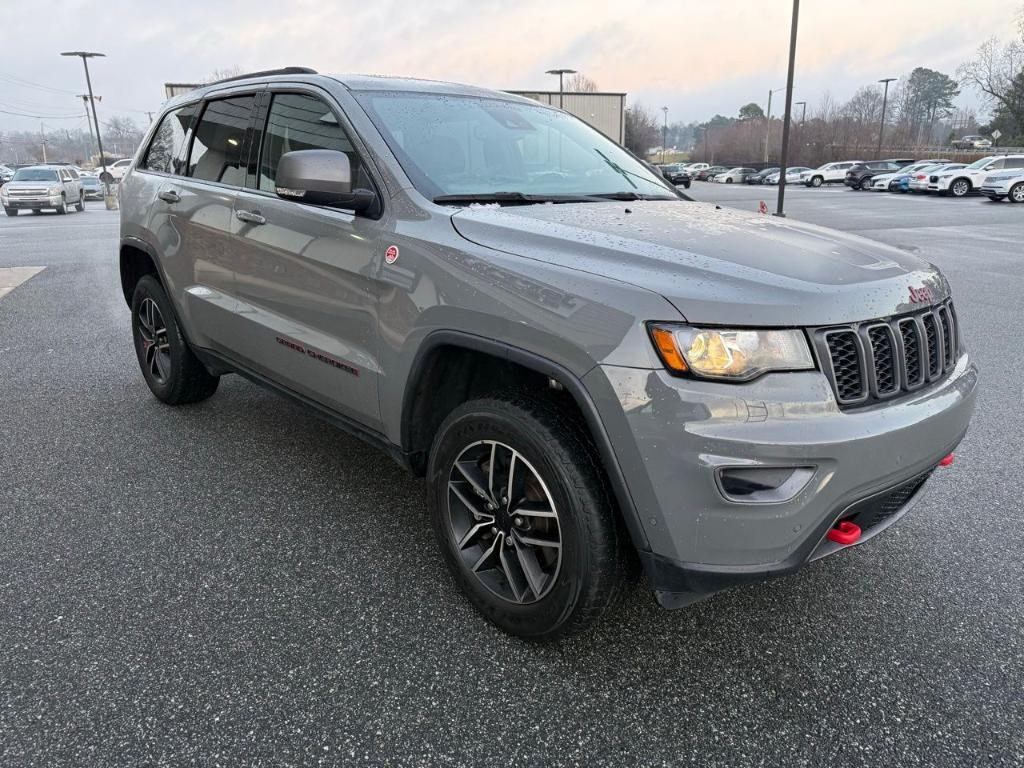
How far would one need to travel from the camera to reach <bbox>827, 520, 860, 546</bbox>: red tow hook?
2.10m

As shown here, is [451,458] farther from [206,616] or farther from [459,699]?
[206,616]

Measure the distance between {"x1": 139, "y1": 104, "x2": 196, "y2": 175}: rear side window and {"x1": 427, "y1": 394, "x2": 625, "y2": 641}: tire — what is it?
289cm

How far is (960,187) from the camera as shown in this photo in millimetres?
32344

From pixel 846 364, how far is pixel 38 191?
30.7m

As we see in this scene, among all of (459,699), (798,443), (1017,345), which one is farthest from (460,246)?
(1017,345)

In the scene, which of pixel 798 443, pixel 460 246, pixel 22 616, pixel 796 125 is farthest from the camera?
pixel 796 125

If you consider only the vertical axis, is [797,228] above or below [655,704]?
above

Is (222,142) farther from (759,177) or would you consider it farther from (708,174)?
(708,174)

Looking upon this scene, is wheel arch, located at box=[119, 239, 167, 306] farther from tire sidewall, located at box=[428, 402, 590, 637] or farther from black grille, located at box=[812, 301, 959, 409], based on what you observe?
black grille, located at box=[812, 301, 959, 409]

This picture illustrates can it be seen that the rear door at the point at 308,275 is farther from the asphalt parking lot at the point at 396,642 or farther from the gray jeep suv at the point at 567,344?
the asphalt parking lot at the point at 396,642

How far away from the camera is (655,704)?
7.35 ft

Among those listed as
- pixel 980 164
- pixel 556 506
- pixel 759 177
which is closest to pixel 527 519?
pixel 556 506

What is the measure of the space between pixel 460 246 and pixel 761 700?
1.68 metres

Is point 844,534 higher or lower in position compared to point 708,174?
lower
